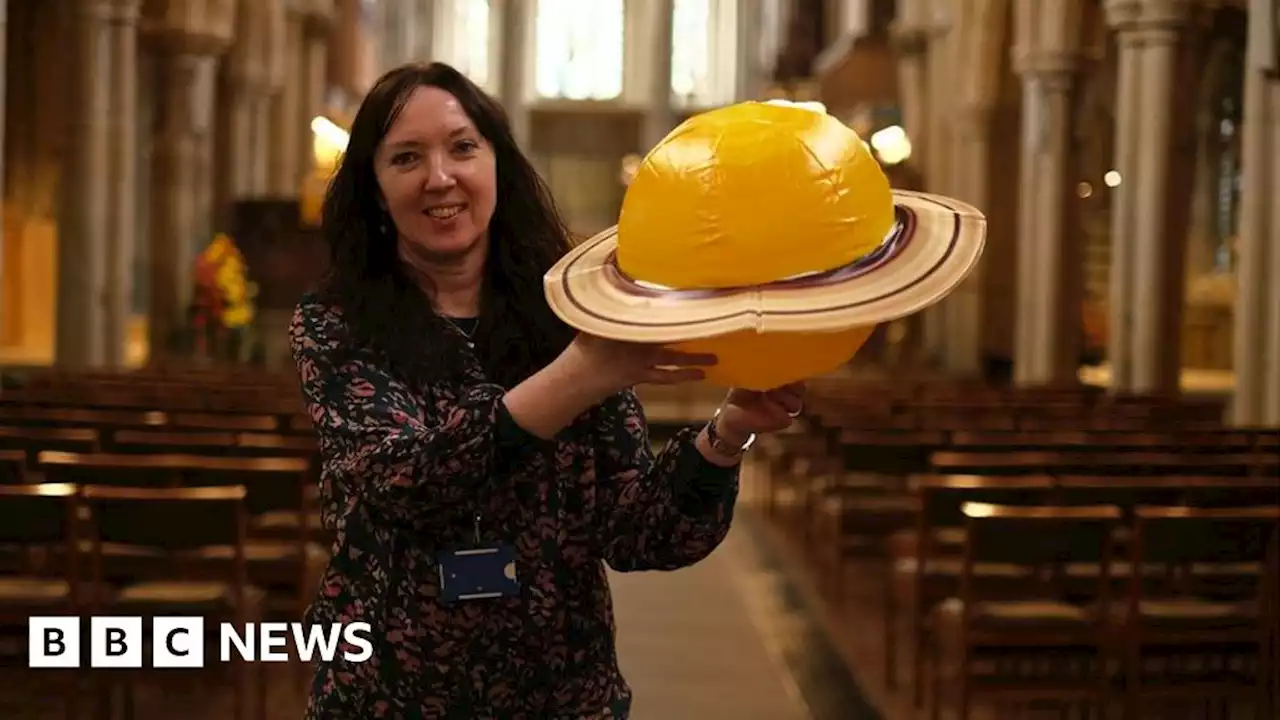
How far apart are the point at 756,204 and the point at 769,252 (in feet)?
0.15

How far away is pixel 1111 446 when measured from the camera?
22.7 ft

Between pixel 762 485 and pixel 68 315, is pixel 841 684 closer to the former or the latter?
pixel 762 485

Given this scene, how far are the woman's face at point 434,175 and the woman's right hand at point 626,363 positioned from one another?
317 mm

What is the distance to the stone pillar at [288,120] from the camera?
24734mm

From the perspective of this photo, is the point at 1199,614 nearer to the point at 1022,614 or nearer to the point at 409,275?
the point at 1022,614

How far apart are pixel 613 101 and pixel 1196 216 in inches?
717

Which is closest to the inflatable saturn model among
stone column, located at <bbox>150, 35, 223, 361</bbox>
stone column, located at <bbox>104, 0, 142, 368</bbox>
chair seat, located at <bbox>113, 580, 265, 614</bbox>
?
chair seat, located at <bbox>113, 580, 265, 614</bbox>

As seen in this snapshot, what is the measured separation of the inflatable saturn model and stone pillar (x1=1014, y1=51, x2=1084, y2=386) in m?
15.6

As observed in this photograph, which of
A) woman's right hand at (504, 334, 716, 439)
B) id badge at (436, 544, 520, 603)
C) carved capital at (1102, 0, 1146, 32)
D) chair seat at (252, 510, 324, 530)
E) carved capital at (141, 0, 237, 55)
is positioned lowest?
chair seat at (252, 510, 324, 530)

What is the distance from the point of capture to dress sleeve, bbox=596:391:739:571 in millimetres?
1766

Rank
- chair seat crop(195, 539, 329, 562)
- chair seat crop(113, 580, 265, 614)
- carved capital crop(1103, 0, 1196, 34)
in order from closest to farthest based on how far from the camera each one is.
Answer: chair seat crop(113, 580, 265, 614), chair seat crop(195, 539, 329, 562), carved capital crop(1103, 0, 1196, 34)

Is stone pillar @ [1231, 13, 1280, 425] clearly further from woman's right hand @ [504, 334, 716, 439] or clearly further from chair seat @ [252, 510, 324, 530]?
woman's right hand @ [504, 334, 716, 439]

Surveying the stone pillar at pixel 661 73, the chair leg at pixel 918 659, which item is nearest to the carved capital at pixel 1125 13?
the chair leg at pixel 918 659

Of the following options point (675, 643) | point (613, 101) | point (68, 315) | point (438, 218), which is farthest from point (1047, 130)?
point (613, 101)
